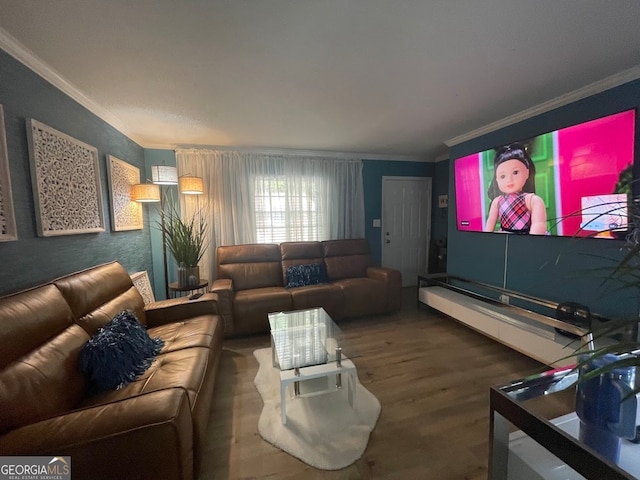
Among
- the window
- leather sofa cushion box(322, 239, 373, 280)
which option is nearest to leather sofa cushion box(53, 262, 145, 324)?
the window

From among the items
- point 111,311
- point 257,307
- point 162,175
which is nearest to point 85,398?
point 111,311

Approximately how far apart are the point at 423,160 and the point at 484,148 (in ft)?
5.07

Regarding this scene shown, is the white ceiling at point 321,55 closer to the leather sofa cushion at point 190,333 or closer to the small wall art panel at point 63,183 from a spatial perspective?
the small wall art panel at point 63,183

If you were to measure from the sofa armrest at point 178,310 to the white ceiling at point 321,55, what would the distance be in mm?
1734

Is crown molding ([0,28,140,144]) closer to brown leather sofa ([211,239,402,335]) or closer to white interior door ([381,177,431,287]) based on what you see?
brown leather sofa ([211,239,402,335])

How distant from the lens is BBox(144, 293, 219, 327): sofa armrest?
2.23 m

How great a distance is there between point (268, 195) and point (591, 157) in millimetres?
3387

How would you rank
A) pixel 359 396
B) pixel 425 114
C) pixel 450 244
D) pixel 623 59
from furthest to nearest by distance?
pixel 450 244, pixel 425 114, pixel 359 396, pixel 623 59

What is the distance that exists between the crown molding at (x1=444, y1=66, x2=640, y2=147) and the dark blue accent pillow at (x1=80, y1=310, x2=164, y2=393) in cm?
377

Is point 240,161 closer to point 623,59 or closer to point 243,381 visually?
point 243,381

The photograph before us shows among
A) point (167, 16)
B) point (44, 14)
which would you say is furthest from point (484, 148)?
point (44, 14)

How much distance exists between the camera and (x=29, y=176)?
5.16 ft

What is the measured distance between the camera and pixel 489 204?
2924mm

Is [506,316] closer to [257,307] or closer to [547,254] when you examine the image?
[547,254]
